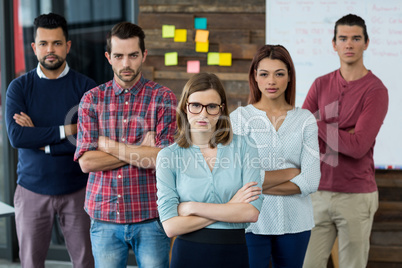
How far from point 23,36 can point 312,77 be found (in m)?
2.36

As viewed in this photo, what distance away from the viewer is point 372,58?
3412 millimetres

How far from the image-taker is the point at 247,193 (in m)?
1.79

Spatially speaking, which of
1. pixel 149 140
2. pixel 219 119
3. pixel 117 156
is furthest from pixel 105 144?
pixel 219 119

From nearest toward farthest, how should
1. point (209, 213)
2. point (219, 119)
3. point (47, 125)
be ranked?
point (209, 213) → point (219, 119) → point (47, 125)

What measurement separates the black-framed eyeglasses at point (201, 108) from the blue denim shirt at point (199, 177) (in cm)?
15

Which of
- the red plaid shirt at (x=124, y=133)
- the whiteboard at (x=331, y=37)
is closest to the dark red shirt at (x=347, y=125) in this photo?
the whiteboard at (x=331, y=37)

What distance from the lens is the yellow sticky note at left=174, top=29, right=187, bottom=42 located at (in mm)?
3648

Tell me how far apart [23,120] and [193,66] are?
1460 millimetres

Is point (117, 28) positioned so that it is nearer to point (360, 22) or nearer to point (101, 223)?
point (101, 223)

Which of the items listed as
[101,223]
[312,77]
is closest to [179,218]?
[101,223]

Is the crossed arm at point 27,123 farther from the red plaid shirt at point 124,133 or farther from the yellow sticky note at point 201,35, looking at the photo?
the yellow sticky note at point 201,35

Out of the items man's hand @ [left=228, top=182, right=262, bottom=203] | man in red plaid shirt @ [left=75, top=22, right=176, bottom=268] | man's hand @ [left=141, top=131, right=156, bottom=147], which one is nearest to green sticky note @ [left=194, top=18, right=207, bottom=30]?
man in red plaid shirt @ [left=75, top=22, right=176, bottom=268]

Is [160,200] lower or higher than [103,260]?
higher

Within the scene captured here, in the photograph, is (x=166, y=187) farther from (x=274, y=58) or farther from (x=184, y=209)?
(x=274, y=58)
